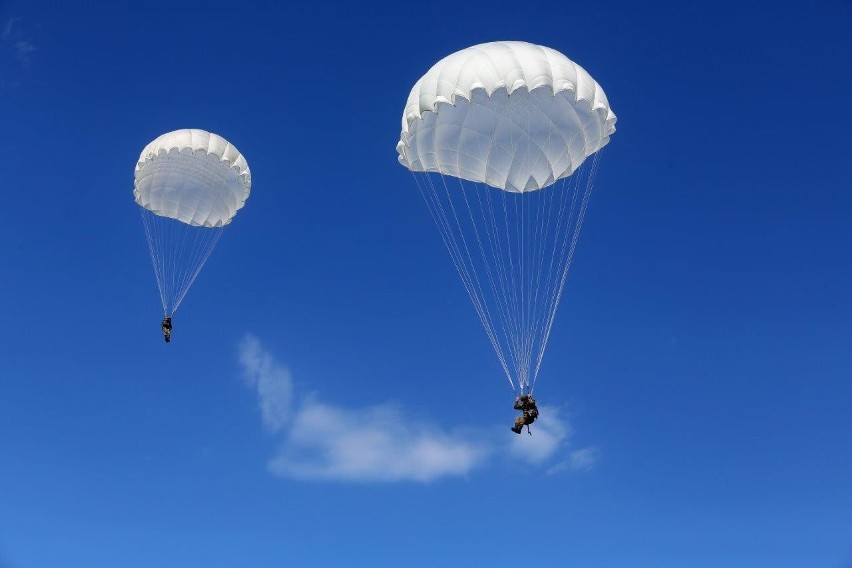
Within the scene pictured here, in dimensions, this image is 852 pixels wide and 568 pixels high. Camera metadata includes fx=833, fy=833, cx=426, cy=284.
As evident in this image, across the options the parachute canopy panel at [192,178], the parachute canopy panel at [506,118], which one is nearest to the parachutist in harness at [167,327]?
the parachute canopy panel at [192,178]

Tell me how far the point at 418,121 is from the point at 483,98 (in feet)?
6.28

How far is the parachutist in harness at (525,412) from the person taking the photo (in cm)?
2170

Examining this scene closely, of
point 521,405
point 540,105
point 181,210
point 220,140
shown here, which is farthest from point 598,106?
point 181,210

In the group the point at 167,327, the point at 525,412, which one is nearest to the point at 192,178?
the point at 167,327

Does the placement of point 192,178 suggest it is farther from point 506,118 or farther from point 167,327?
point 506,118

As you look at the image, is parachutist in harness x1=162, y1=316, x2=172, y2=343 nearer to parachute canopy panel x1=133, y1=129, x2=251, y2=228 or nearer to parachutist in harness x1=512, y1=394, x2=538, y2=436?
parachute canopy panel x1=133, y1=129, x2=251, y2=228

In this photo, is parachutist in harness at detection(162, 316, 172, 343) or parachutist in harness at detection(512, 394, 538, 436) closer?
parachutist in harness at detection(512, 394, 538, 436)

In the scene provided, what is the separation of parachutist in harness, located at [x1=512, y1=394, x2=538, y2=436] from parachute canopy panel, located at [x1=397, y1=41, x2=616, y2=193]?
642cm

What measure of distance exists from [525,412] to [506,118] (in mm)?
8055

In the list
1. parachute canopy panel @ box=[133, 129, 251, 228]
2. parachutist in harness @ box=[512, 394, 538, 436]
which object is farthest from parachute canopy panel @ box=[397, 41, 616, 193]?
parachute canopy panel @ box=[133, 129, 251, 228]

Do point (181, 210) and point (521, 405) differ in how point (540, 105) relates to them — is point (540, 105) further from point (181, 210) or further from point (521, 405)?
point (181, 210)

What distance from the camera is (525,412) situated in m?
21.7

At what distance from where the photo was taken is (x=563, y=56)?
2228 centimetres

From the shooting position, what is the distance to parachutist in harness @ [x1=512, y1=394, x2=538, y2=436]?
21.7 m
